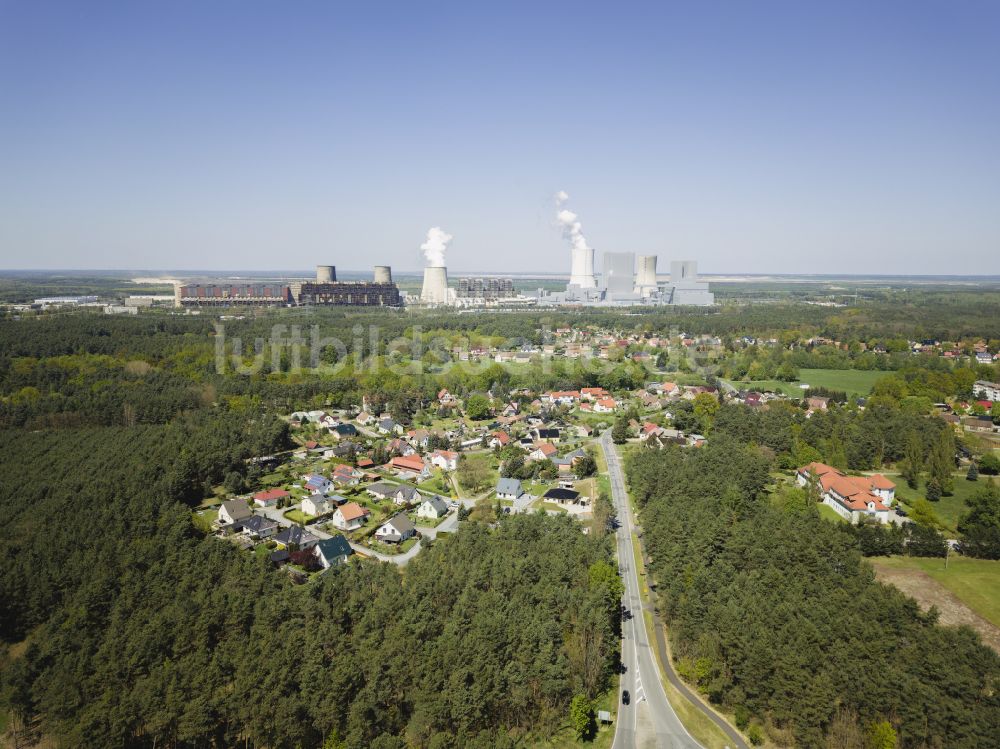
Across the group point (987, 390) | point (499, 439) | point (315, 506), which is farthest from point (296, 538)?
point (987, 390)

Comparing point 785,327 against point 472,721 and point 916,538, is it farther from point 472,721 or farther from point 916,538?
point 472,721

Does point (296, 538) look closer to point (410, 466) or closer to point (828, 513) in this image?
point (410, 466)

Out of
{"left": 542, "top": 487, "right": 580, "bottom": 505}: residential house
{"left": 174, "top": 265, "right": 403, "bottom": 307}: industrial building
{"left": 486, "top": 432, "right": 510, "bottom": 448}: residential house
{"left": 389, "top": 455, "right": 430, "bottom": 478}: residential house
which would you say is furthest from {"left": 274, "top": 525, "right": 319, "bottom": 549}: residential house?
{"left": 174, "top": 265, "right": 403, "bottom": 307}: industrial building

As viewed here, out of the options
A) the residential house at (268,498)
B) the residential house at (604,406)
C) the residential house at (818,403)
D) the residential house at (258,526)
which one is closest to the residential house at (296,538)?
the residential house at (258,526)

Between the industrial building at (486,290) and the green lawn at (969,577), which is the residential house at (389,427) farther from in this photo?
the industrial building at (486,290)

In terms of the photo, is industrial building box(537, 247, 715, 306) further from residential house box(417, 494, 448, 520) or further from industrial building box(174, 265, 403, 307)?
residential house box(417, 494, 448, 520)

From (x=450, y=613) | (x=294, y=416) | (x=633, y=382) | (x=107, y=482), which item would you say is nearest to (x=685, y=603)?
(x=450, y=613)
